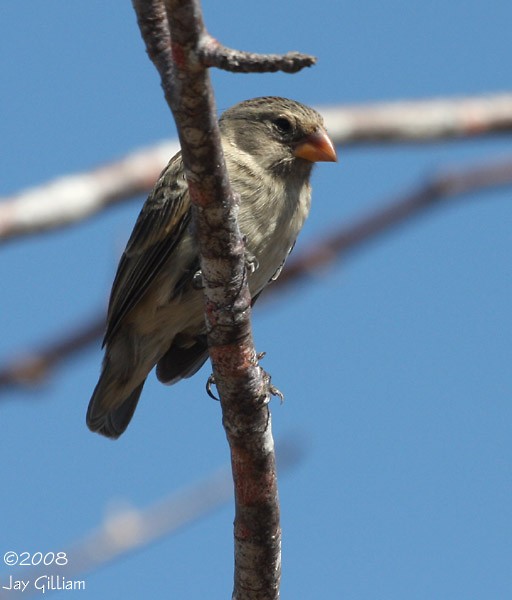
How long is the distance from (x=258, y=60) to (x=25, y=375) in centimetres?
127

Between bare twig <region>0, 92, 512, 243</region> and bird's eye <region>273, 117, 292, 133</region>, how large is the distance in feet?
0.60

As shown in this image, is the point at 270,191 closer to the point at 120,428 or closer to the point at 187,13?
the point at 120,428

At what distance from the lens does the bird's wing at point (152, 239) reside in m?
4.99

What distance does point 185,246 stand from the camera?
4.90m

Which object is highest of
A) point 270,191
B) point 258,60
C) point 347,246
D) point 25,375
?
point 270,191

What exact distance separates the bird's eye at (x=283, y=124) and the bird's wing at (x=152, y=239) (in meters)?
0.51

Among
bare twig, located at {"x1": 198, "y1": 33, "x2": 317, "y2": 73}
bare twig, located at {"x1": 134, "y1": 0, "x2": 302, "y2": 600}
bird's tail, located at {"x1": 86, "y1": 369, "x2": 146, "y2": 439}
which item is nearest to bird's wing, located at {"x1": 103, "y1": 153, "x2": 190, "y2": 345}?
bird's tail, located at {"x1": 86, "y1": 369, "x2": 146, "y2": 439}

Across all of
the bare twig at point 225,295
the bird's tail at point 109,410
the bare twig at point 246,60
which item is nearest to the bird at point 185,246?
the bird's tail at point 109,410

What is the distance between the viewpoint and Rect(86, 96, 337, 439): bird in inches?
195

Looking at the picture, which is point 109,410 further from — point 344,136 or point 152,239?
point 344,136

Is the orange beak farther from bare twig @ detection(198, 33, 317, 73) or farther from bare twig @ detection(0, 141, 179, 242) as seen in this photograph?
bare twig @ detection(198, 33, 317, 73)

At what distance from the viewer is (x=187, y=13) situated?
2.69 meters

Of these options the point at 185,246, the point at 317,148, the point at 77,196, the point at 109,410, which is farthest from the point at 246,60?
the point at 109,410

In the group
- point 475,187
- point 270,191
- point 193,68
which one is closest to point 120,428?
point 270,191
